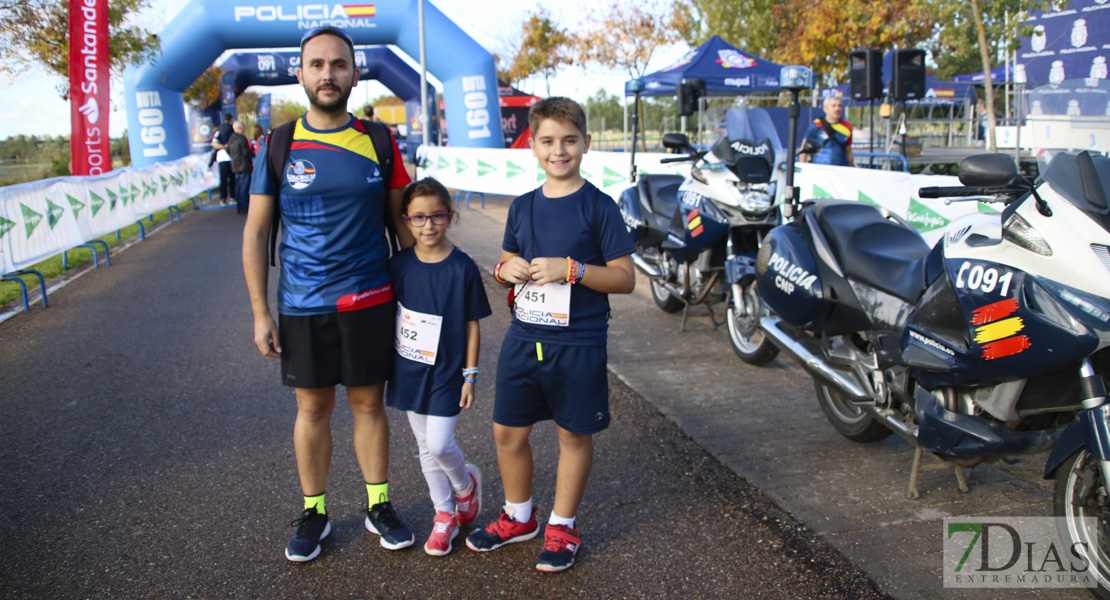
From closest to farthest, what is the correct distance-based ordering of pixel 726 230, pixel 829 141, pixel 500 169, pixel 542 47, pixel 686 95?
1. pixel 726 230
2. pixel 829 141
3. pixel 686 95
4. pixel 500 169
5. pixel 542 47

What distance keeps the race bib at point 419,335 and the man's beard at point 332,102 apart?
75cm

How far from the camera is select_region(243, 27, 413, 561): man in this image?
287 centimetres

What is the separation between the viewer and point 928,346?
122 inches

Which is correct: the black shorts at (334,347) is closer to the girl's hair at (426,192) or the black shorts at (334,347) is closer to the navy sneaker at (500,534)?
the girl's hair at (426,192)

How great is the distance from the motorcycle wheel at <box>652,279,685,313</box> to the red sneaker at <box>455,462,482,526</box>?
397 cm

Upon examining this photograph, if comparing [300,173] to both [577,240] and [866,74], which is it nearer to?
[577,240]

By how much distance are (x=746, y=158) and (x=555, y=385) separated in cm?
368

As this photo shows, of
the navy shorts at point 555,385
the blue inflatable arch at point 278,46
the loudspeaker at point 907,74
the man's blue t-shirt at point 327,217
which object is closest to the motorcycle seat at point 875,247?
the navy shorts at point 555,385

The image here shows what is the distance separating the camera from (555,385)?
9.48ft

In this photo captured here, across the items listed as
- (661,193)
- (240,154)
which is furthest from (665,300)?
(240,154)

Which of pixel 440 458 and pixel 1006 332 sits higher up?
pixel 1006 332

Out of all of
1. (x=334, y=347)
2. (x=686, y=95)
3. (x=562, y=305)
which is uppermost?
(x=686, y=95)

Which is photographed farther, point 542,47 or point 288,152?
point 542,47

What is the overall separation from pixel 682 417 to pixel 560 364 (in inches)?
75.1
